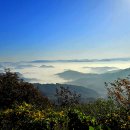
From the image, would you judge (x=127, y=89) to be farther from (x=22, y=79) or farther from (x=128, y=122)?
(x=22, y=79)

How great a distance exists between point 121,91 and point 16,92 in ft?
65.5

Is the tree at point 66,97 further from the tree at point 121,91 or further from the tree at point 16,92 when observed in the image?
the tree at point 121,91

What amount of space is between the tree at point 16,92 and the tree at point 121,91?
15.5 meters

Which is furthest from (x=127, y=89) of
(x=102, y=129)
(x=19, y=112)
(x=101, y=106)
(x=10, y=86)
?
(x=10, y=86)

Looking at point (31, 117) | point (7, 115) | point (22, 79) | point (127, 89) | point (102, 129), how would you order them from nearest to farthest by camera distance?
point (102, 129) < point (31, 117) < point (7, 115) < point (127, 89) < point (22, 79)

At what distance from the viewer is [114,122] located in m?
21.6

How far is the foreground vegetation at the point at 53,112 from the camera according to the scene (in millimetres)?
21344

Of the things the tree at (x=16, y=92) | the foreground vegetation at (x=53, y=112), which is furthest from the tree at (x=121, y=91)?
the tree at (x=16, y=92)

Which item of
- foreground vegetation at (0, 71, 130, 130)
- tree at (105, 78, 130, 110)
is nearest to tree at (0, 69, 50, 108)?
foreground vegetation at (0, 71, 130, 130)

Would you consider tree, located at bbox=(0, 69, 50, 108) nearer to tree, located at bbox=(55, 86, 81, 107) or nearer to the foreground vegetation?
the foreground vegetation

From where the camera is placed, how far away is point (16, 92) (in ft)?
169

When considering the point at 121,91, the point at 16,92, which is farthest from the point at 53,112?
the point at 16,92

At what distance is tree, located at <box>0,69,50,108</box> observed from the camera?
4982 cm

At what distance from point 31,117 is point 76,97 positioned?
42.7m
